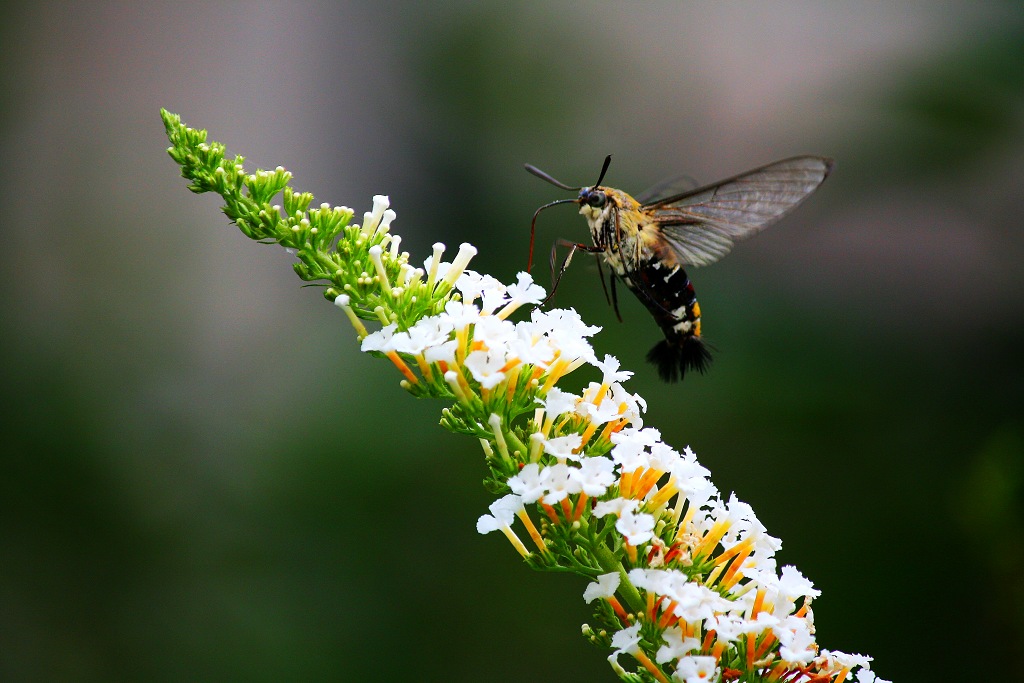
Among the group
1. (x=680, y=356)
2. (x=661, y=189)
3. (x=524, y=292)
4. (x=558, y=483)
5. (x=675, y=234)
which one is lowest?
(x=558, y=483)

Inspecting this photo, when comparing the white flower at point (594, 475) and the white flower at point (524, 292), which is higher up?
the white flower at point (524, 292)

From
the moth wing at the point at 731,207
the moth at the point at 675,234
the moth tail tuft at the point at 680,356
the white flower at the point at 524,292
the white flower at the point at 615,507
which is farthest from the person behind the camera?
the moth tail tuft at the point at 680,356

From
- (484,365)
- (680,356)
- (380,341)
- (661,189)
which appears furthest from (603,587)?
(661,189)

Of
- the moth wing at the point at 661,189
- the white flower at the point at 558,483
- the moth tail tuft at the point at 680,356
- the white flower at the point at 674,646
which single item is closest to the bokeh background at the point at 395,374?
the moth wing at the point at 661,189

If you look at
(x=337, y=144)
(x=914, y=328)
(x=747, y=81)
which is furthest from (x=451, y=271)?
(x=747, y=81)

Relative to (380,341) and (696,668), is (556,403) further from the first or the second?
(696,668)

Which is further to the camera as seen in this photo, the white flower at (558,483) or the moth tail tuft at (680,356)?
the moth tail tuft at (680,356)

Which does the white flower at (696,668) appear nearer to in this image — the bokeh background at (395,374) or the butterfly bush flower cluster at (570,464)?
the butterfly bush flower cluster at (570,464)
